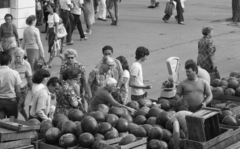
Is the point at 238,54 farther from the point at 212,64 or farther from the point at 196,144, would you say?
the point at 196,144

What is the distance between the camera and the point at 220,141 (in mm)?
7312

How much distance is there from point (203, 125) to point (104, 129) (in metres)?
1.44

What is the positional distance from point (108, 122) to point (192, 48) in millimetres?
12209

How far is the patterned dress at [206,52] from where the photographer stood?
42.9 ft

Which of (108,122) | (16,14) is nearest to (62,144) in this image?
(108,122)

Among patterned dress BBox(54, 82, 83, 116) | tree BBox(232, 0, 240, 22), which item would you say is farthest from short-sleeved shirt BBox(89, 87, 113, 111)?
tree BBox(232, 0, 240, 22)

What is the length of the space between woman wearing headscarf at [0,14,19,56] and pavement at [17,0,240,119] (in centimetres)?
156

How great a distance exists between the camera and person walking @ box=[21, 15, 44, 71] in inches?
547

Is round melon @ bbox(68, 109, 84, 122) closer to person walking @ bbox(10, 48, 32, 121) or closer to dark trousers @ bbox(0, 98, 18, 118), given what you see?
dark trousers @ bbox(0, 98, 18, 118)

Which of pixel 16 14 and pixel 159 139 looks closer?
pixel 159 139

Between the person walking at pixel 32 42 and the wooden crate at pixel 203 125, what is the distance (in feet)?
24.5

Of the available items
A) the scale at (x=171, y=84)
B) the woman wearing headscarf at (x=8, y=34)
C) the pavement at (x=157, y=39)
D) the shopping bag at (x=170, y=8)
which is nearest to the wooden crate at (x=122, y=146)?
the scale at (x=171, y=84)

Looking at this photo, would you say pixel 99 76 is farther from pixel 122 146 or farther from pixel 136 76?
pixel 122 146

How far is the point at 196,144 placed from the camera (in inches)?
275
